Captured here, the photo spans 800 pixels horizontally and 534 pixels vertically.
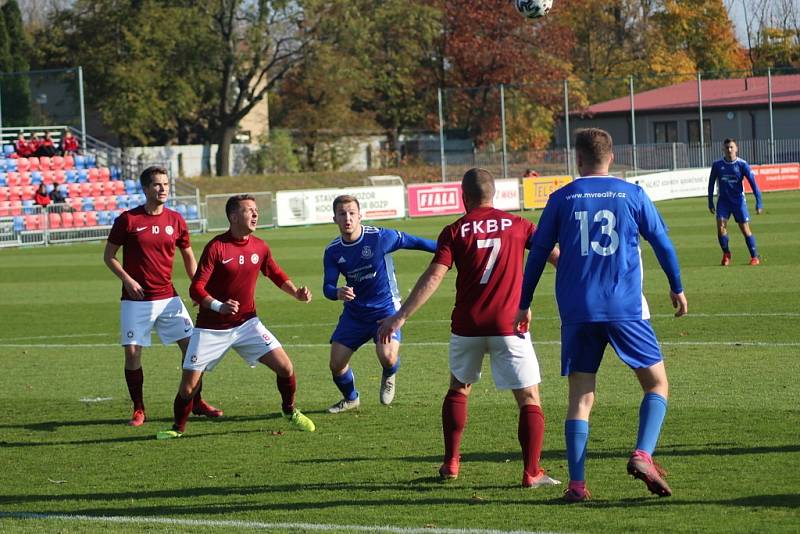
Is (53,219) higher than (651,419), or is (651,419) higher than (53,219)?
(53,219)

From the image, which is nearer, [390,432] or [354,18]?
[390,432]

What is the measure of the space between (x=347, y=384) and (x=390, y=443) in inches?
55.3

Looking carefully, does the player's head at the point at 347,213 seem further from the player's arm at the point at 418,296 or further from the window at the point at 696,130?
the window at the point at 696,130

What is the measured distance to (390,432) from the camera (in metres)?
8.71

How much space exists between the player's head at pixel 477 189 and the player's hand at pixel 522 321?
2.37 ft

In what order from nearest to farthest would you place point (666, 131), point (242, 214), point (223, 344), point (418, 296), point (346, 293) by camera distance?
point (418, 296), point (346, 293), point (242, 214), point (223, 344), point (666, 131)

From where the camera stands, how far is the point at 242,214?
8.71 metres

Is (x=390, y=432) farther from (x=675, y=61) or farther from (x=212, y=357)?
(x=675, y=61)

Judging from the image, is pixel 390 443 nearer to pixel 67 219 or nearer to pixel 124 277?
pixel 124 277

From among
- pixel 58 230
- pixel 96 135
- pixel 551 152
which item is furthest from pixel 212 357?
pixel 96 135

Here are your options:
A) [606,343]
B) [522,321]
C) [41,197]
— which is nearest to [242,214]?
[522,321]

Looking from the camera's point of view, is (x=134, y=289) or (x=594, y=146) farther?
(x=134, y=289)

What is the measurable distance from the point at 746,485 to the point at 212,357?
13.3ft

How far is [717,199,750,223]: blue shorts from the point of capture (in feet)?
66.1
